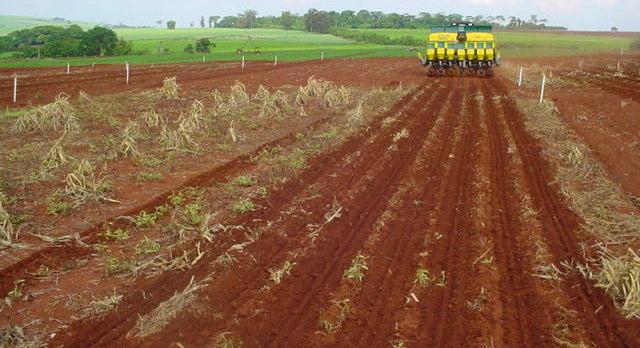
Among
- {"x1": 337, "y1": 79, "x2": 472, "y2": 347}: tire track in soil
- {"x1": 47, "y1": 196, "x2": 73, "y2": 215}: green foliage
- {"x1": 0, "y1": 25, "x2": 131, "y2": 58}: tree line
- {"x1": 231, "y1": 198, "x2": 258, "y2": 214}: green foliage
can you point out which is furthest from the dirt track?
{"x1": 0, "y1": 25, "x2": 131, "y2": 58}: tree line

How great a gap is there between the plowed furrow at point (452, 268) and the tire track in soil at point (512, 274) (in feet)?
1.20

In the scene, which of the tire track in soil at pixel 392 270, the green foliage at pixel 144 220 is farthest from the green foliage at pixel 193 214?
the tire track in soil at pixel 392 270

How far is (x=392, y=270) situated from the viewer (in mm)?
6535

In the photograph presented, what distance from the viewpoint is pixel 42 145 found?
12.2 meters

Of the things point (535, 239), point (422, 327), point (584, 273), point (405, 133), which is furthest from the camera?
point (405, 133)

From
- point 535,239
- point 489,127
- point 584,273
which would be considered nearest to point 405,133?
point 489,127

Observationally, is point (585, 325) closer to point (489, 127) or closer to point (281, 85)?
point (489, 127)

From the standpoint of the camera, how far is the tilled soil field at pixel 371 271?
17.4 feet

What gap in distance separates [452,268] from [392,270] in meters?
0.76

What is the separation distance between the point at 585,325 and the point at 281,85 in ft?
76.8

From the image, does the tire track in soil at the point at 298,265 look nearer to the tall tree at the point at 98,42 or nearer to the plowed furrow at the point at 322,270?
the plowed furrow at the point at 322,270

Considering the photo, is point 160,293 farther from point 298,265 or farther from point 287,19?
point 287,19

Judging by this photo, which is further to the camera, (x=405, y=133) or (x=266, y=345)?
(x=405, y=133)

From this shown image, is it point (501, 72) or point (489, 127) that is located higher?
point (501, 72)
